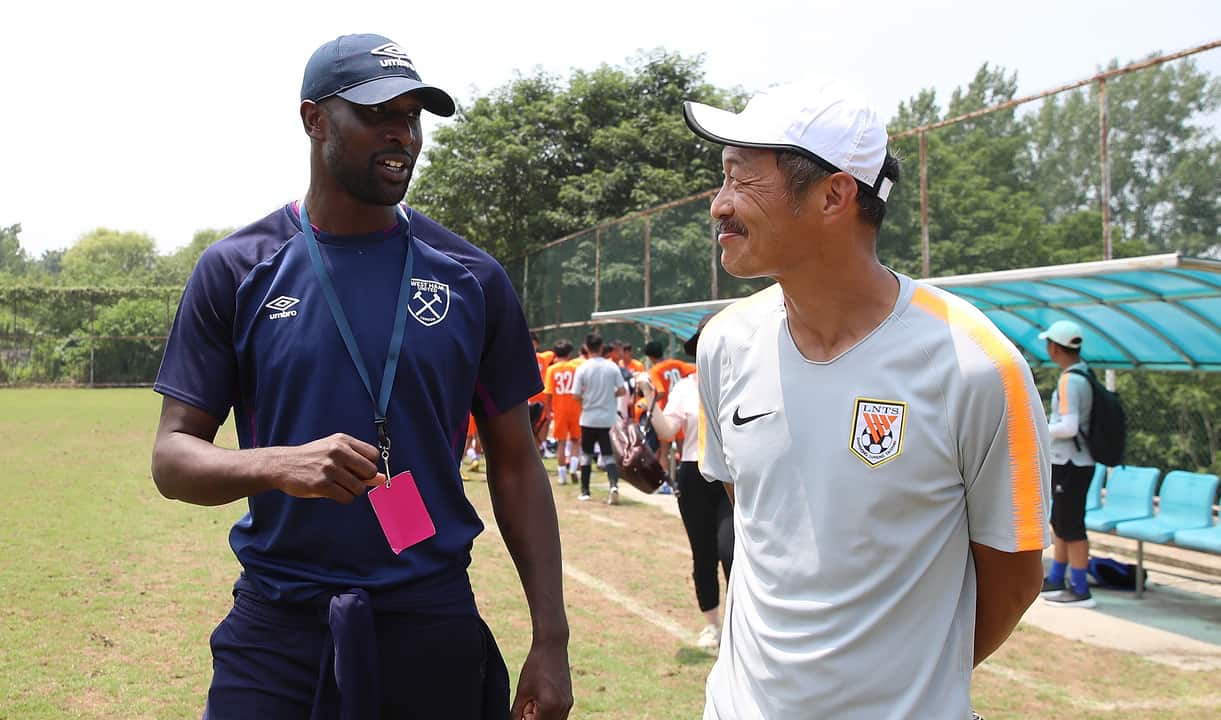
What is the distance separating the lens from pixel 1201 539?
8641mm

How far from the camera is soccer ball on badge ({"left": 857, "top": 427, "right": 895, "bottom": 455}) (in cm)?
225

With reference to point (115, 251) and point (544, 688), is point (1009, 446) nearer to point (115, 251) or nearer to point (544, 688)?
point (544, 688)

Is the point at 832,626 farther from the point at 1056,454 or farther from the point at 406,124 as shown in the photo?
the point at 1056,454

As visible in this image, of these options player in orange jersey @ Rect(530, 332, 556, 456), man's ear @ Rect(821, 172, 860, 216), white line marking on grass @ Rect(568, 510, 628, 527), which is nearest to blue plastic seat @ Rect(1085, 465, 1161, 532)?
white line marking on grass @ Rect(568, 510, 628, 527)

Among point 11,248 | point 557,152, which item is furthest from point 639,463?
point 11,248

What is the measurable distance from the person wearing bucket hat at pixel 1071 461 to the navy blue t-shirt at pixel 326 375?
23.6 feet

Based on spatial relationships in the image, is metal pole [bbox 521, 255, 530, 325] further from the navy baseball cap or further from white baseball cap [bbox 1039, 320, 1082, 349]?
the navy baseball cap

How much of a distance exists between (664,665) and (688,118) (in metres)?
4.91

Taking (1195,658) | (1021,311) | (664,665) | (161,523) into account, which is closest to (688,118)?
(664,665)

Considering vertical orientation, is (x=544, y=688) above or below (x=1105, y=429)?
below

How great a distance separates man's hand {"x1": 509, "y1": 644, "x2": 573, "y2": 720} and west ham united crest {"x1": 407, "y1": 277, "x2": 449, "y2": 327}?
808mm

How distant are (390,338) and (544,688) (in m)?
0.88

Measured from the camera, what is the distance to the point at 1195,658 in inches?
295

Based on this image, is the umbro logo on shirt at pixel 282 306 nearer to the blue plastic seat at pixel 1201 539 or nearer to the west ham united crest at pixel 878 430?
the west ham united crest at pixel 878 430
